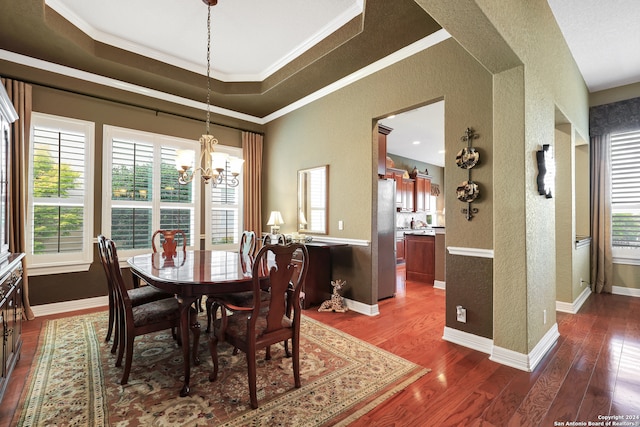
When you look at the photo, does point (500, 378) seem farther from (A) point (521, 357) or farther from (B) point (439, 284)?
(B) point (439, 284)

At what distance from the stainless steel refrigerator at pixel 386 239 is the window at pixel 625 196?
3.50 metres

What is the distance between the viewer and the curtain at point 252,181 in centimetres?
531

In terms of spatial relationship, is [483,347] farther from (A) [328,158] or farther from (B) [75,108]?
(B) [75,108]

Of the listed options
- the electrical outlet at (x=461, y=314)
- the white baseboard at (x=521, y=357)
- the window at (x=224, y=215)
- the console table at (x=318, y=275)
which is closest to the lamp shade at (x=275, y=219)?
the window at (x=224, y=215)

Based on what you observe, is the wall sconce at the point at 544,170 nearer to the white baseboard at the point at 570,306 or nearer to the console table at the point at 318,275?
the white baseboard at the point at 570,306

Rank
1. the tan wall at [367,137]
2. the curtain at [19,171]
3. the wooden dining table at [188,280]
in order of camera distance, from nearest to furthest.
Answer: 1. the wooden dining table at [188,280]
2. the tan wall at [367,137]
3. the curtain at [19,171]

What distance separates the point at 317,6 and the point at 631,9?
3076mm

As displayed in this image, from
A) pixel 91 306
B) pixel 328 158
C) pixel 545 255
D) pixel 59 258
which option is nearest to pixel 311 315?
pixel 328 158

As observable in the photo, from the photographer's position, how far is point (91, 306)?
3.92 metres

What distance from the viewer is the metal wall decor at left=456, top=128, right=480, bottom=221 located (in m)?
2.71

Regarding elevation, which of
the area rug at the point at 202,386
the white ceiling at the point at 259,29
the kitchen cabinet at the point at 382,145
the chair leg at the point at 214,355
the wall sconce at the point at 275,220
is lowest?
the area rug at the point at 202,386

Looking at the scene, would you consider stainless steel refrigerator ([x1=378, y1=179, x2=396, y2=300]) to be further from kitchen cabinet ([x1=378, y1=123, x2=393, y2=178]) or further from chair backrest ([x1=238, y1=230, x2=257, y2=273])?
chair backrest ([x1=238, y1=230, x2=257, y2=273])

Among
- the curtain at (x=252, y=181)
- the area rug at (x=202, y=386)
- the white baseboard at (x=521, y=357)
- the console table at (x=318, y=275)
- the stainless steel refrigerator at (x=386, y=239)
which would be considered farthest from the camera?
the curtain at (x=252, y=181)

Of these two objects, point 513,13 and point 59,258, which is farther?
point 59,258
